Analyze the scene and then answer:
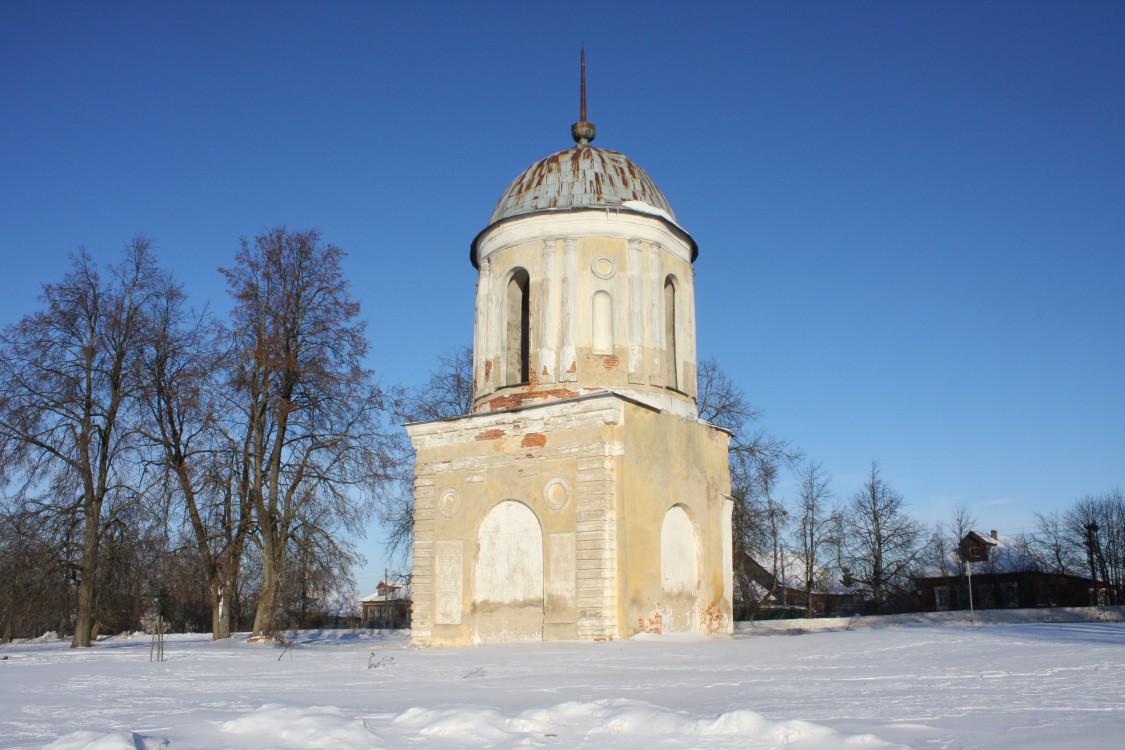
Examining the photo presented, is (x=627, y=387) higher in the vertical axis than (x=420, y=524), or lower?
higher

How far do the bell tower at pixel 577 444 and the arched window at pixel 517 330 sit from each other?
1.6 inches

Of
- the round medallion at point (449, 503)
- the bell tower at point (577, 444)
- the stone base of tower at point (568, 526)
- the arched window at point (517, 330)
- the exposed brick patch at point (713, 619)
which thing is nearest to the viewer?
the stone base of tower at point (568, 526)

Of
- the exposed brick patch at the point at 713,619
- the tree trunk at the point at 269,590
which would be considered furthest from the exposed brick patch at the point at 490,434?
the tree trunk at the point at 269,590

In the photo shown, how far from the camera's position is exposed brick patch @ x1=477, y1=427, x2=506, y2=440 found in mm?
18125

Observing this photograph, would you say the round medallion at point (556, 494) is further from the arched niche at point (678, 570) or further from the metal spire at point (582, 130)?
the metal spire at point (582, 130)

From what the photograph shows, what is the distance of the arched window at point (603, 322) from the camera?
18.6m

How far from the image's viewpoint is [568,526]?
1688 cm

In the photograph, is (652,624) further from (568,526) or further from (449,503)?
(449,503)

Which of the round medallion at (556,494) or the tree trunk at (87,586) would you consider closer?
the round medallion at (556,494)

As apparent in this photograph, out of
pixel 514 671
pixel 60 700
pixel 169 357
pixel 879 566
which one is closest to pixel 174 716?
pixel 60 700

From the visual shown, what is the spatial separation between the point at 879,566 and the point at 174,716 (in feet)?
123

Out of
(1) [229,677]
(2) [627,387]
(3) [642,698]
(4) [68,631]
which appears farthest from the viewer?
(4) [68,631]

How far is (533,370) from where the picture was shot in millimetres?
18672

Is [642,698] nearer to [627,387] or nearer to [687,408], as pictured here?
[627,387]
